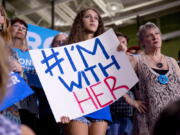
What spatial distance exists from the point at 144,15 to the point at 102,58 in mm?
5394

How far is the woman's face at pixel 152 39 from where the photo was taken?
1.98 m

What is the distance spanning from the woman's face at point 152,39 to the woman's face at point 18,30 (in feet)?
2.94

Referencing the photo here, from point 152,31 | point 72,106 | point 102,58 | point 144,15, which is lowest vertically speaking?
point 72,106

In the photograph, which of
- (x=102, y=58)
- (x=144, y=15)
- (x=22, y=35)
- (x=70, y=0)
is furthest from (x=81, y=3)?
(x=102, y=58)

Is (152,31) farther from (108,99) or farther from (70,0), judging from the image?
(70,0)

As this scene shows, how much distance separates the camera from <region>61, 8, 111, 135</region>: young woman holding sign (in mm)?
1622

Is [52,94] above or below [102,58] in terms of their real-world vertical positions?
below

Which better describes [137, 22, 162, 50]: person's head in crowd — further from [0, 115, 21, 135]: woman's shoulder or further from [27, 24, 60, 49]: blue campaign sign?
[27, 24, 60, 49]: blue campaign sign

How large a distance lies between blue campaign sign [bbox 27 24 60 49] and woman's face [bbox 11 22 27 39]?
39.9 inches

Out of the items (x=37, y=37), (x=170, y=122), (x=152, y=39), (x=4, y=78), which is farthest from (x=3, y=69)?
(x=37, y=37)

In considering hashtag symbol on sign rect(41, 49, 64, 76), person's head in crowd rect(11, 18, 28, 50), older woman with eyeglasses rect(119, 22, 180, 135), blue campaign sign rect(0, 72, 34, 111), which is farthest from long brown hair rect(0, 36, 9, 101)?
person's head in crowd rect(11, 18, 28, 50)

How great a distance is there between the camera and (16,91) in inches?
62.9

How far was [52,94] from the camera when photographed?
1666 mm

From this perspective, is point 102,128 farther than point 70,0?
No
